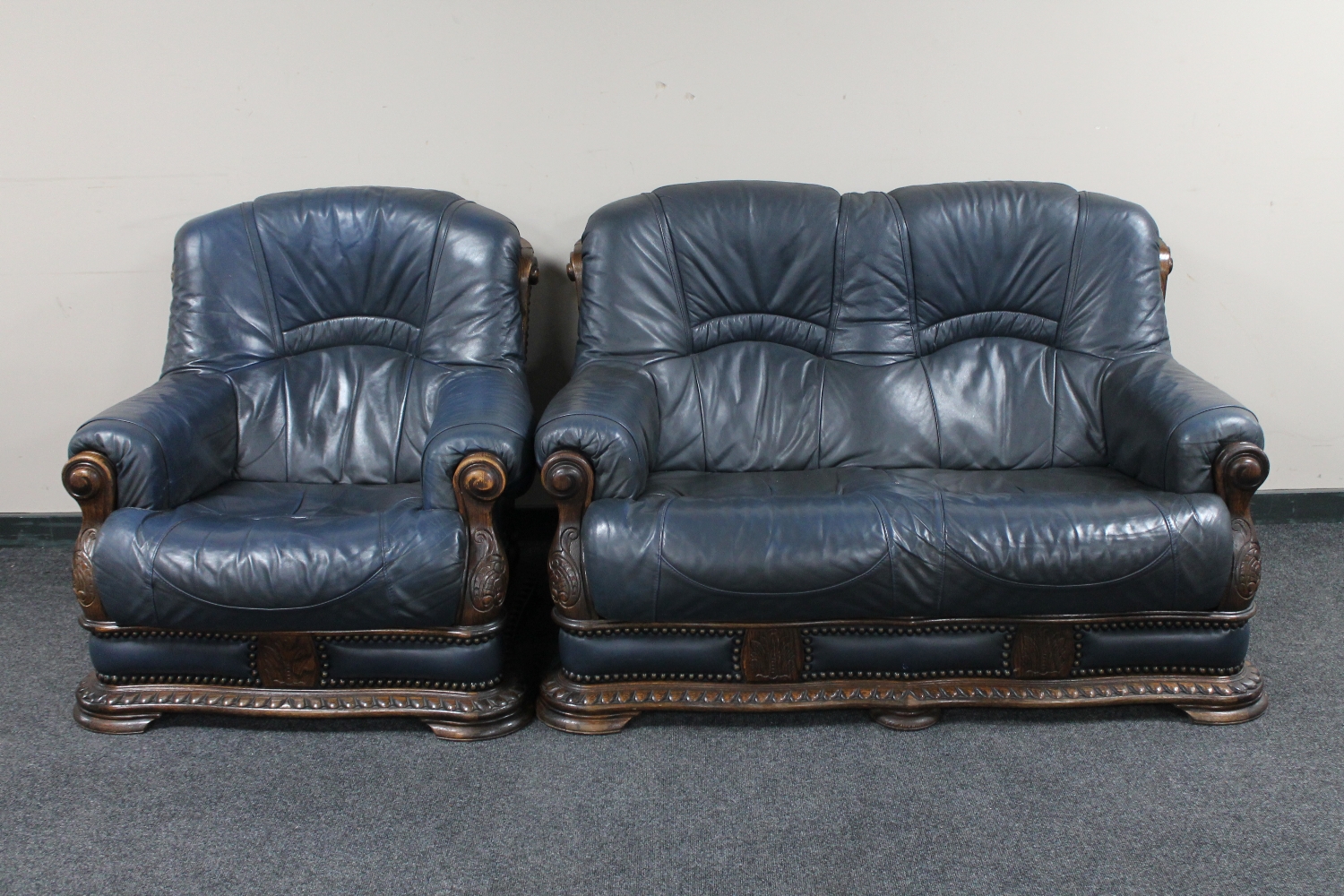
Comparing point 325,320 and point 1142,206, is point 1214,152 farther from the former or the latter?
point 325,320

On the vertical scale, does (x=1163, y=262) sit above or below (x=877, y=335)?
above

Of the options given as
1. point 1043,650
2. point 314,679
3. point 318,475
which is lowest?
point 314,679

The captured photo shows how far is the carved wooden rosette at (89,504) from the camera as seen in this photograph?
6.80ft

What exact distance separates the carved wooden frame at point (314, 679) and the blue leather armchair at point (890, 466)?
0.47ft

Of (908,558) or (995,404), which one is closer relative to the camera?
(908,558)

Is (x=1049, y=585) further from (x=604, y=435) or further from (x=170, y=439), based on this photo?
(x=170, y=439)

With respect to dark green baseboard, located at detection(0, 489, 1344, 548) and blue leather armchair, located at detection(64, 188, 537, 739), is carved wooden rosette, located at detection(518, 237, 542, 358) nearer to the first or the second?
blue leather armchair, located at detection(64, 188, 537, 739)

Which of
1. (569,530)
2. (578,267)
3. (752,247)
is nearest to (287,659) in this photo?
(569,530)

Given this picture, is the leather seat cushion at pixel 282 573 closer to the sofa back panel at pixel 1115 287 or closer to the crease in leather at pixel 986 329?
the crease in leather at pixel 986 329

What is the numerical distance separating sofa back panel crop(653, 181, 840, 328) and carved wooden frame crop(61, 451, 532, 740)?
2.75ft

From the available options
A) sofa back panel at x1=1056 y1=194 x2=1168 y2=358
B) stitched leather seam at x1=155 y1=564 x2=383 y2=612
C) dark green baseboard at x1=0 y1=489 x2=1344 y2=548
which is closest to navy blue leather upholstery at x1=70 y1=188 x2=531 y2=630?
stitched leather seam at x1=155 y1=564 x2=383 y2=612

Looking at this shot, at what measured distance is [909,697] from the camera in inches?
83.0

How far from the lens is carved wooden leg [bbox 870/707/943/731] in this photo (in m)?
2.12

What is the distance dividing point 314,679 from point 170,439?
0.64 metres
